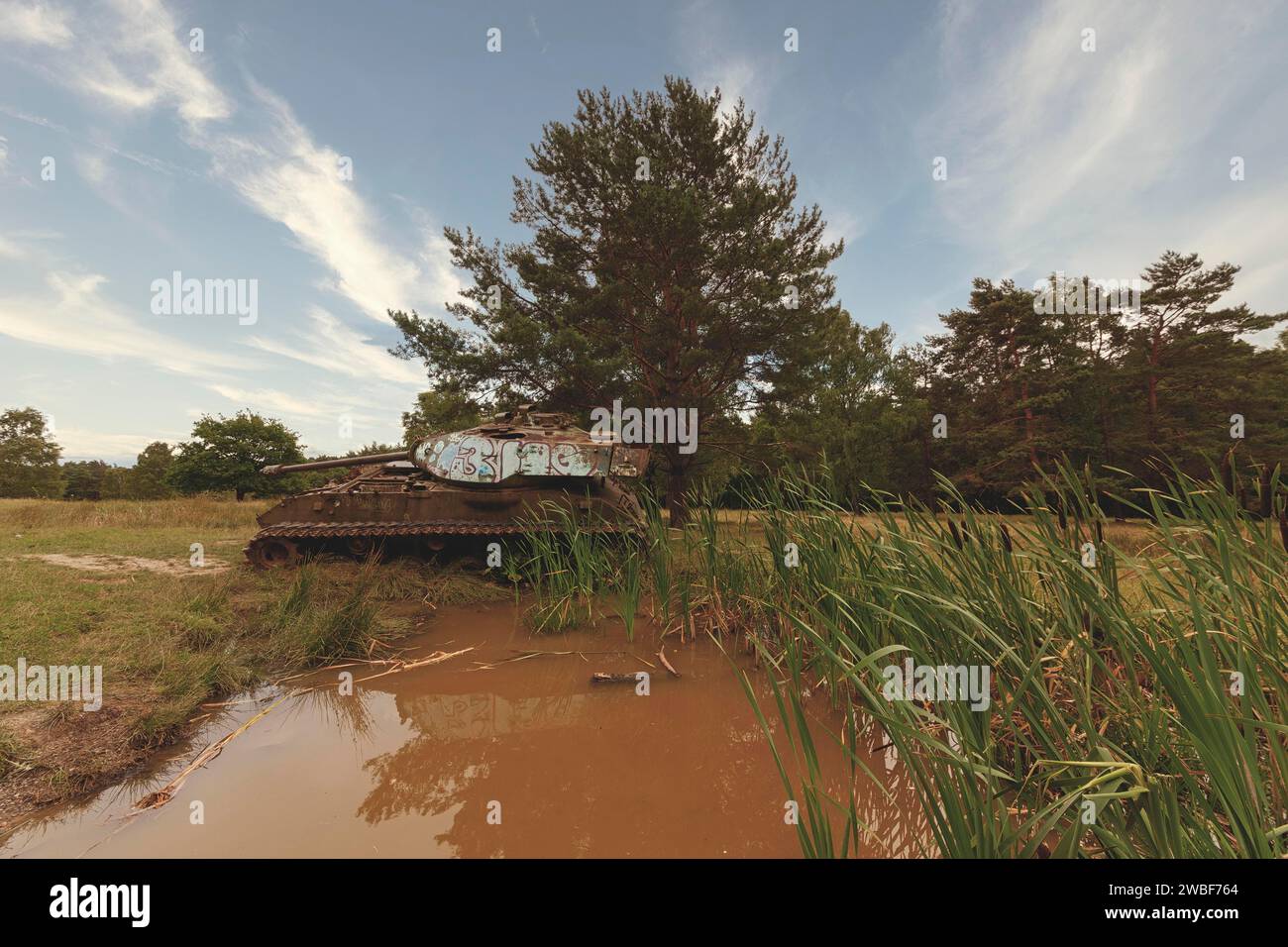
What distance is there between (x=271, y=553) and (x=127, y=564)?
1.66 meters

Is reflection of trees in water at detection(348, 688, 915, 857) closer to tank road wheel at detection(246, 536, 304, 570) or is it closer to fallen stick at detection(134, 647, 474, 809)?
fallen stick at detection(134, 647, 474, 809)

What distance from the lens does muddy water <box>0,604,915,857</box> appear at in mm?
1927

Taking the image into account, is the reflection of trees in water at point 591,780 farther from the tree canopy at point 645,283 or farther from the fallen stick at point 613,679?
the tree canopy at point 645,283

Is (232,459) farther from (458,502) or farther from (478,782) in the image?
(478,782)

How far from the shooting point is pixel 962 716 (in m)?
A: 1.58

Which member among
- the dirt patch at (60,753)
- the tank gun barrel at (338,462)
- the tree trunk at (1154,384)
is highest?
the tree trunk at (1154,384)

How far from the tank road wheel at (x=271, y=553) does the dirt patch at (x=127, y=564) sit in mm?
389

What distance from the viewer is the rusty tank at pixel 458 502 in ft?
22.4

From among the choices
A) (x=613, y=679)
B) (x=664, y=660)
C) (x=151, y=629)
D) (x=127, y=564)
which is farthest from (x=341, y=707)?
(x=127, y=564)

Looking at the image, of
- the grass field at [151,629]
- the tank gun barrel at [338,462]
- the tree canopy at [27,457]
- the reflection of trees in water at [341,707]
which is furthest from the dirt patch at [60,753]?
the tree canopy at [27,457]

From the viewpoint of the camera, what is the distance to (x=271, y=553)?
691 cm
